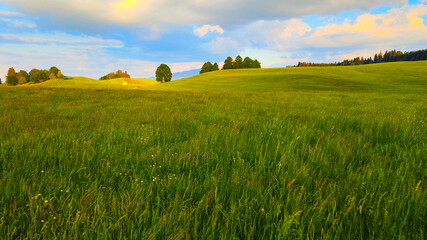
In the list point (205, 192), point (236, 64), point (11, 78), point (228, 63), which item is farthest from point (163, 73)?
point (205, 192)

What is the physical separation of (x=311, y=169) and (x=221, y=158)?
38.5 inches

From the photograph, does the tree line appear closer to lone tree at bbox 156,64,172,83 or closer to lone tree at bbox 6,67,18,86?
lone tree at bbox 156,64,172,83

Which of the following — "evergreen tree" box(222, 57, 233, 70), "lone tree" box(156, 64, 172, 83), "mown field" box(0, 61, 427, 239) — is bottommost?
"mown field" box(0, 61, 427, 239)

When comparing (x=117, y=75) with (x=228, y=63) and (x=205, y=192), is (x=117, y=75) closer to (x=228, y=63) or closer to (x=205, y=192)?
(x=228, y=63)

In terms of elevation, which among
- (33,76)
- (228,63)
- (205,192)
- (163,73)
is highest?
(33,76)

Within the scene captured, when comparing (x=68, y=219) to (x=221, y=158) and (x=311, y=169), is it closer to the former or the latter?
(x=221, y=158)

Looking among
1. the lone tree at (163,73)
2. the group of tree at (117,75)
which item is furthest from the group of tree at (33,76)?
the lone tree at (163,73)

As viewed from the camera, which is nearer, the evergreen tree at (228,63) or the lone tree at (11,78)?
the evergreen tree at (228,63)

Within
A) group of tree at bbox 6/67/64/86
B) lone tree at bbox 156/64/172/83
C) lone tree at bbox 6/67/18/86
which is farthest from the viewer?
lone tree at bbox 6/67/18/86

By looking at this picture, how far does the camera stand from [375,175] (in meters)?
1.92

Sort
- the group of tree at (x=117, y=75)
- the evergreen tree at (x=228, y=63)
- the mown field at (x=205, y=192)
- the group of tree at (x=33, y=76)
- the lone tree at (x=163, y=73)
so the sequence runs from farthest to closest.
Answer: the group of tree at (x=117, y=75) → the group of tree at (x=33, y=76) → the evergreen tree at (x=228, y=63) → the lone tree at (x=163, y=73) → the mown field at (x=205, y=192)

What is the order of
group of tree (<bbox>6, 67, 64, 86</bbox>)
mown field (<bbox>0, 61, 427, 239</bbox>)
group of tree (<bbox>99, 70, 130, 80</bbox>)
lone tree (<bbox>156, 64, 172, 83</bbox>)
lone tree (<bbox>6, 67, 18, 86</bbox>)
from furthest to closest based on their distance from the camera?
group of tree (<bbox>99, 70, 130, 80</bbox>) < lone tree (<bbox>6, 67, 18, 86</bbox>) < group of tree (<bbox>6, 67, 64, 86</bbox>) < lone tree (<bbox>156, 64, 172, 83</bbox>) < mown field (<bbox>0, 61, 427, 239</bbox>)

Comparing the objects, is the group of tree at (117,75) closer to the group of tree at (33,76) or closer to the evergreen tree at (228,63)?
the group of tree at (33,76)

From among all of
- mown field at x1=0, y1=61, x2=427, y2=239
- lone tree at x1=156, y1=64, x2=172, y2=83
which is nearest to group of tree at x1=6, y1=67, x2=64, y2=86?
lone tree at x1=156, y1=64, x2=172, y2=83
